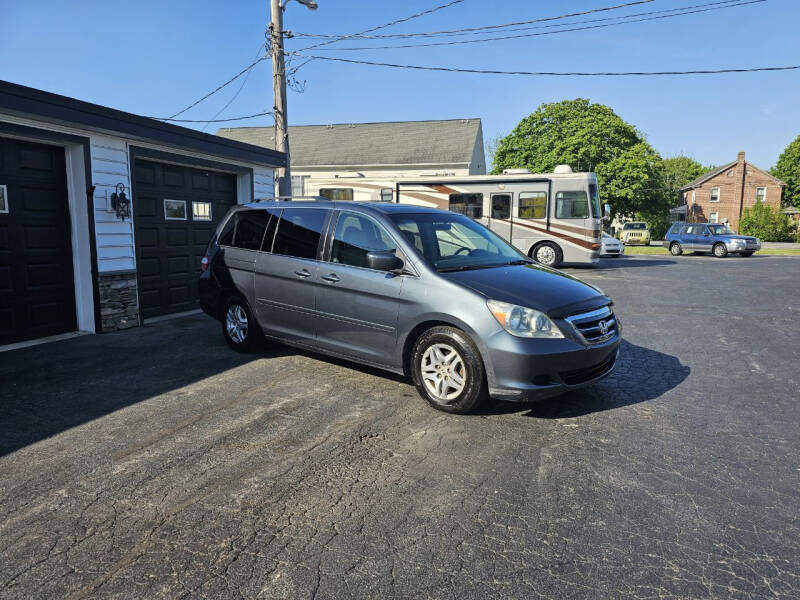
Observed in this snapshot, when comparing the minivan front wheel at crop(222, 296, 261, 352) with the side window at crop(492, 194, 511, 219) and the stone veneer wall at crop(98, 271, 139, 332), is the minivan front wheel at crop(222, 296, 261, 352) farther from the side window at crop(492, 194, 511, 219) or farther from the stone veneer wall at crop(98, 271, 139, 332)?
the side window at crop(492, 194, 511, 219)

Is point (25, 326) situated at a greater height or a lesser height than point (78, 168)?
lesser

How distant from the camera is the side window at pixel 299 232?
18.5 feet

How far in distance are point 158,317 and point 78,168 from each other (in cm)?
271

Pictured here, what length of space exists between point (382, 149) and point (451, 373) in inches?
1141

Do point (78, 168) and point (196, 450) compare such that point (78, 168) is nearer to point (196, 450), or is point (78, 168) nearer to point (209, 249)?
point (209, 249)

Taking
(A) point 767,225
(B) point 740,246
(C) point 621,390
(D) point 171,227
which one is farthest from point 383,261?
(A) point 767,225

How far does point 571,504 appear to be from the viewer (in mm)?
3109

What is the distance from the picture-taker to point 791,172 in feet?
187

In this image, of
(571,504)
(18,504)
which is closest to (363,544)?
(571,504)

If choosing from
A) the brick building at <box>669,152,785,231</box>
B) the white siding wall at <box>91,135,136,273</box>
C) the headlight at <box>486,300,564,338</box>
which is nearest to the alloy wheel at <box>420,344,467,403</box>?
the headlight at <box>486,300,564,338</box>

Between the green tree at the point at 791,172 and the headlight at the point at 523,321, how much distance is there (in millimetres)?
65876

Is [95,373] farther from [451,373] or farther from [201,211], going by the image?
[201,211]

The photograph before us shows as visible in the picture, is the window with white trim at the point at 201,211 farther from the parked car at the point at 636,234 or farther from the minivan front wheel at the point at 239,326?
the parked car at the point at 636,234

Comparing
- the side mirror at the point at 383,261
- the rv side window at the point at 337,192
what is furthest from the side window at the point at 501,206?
the side mirror at the point at 383,261
